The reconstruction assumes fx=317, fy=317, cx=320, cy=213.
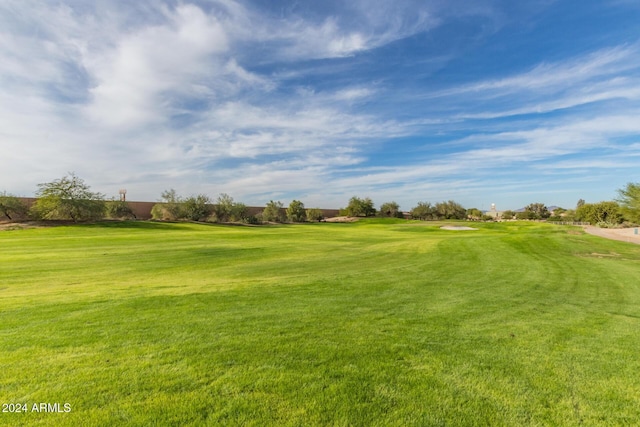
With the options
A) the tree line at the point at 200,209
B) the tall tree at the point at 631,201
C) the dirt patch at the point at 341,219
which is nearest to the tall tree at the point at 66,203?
the tree line at the point at 200,209

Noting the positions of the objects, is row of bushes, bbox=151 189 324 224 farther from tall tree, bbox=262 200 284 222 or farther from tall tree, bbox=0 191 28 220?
tall tree, bbox=0 191 28 220

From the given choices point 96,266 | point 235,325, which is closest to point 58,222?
point 96,266

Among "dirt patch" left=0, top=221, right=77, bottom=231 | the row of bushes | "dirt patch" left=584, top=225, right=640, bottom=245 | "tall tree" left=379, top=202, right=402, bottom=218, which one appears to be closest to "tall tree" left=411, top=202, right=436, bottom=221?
"tall tree" left=379, top=202, right=402, bottom=218

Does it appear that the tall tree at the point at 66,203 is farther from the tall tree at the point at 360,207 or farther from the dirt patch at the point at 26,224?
the tall tree at the point at 360,207

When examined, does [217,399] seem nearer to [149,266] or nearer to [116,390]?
[116,390]

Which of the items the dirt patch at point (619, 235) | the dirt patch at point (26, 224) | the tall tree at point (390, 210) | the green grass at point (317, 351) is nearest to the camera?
the green grass at point (317, 351)

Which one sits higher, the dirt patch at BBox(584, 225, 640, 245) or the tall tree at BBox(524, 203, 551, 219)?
the tall tree at BBox(524, 203, 551, 219)

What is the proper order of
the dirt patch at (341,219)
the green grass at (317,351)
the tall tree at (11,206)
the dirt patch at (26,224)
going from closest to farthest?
the green grass at (317,351)
the dirt patch at (26,224)
the tall tree at (11,206)
the dirt patch at (341,219)

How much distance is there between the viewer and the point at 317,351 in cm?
445

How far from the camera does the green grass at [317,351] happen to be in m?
3.15

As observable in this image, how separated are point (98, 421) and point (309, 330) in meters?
3.03

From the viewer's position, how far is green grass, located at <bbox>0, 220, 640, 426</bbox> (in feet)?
10.3

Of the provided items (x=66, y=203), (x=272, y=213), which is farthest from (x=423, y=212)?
(x=66, y=203)

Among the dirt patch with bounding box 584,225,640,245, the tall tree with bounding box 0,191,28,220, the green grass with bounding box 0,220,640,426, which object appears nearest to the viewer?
the green grass with bounding box 0,220,640,426
